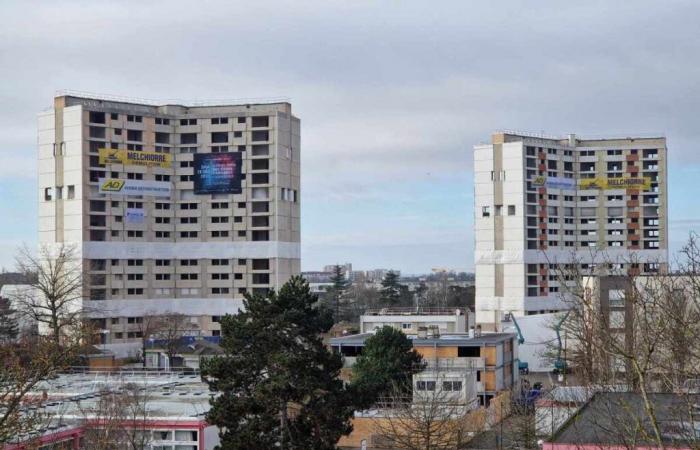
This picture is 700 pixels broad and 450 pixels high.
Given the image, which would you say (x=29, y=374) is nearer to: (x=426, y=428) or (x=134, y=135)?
(x=426, y=428)

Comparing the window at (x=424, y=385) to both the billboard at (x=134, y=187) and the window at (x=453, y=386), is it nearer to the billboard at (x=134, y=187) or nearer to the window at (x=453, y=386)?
the window at (x=453, y=386)

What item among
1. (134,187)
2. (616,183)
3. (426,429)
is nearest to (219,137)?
(134,187)

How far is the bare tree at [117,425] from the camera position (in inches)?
977

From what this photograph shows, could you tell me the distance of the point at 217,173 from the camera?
3182 inches

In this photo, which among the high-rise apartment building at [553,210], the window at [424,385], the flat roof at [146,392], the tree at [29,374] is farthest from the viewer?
the high-rise apartment building at [553,210]

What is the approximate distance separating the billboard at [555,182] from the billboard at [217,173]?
29.6 meters

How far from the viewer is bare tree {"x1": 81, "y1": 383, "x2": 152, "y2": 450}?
24.8 meters

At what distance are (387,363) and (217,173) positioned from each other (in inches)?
1684

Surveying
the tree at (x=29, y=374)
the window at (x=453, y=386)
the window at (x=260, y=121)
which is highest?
the window at (x=260, y=121)

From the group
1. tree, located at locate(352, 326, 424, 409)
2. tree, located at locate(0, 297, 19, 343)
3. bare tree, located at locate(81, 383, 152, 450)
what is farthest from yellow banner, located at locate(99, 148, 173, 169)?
bare tree, located at locate(81, 383, 152, 450)

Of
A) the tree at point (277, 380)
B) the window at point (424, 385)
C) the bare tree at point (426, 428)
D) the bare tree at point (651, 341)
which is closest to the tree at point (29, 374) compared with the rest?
the bare tree at point (651, 341)

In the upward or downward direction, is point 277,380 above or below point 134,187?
below

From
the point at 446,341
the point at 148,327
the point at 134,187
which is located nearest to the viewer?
the point at 446,341

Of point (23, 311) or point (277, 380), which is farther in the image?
point (23, 311)
